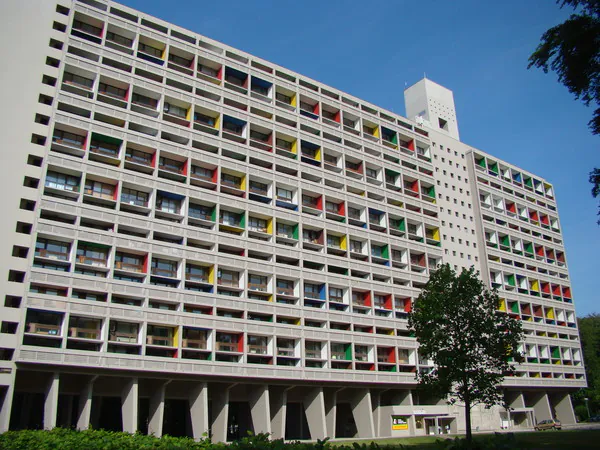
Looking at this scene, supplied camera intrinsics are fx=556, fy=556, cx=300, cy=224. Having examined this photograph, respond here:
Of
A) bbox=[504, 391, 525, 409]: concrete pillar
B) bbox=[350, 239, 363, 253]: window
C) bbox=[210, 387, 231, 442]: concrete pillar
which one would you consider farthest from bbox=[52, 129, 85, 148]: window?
bbox=[504, 391, 525, 409]: concrete pillar

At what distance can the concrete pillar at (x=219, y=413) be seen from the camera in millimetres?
48938

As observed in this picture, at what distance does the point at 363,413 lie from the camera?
5750 centimetres

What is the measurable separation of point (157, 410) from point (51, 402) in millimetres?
8517

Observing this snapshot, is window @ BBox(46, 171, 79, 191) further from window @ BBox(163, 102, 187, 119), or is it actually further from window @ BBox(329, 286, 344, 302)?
window @ BBox(329, 286, 344, 302)

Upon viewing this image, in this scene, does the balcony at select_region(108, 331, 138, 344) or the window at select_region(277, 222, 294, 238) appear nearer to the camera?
the balcony at select_region(108, 331, 138, 344)

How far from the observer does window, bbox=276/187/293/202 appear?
5775cm

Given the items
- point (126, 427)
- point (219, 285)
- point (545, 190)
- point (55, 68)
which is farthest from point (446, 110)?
point (126, 427)

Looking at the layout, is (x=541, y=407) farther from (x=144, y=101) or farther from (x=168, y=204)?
(x=144, y=101)

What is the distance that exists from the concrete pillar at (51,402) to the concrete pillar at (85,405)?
2310 millimetres

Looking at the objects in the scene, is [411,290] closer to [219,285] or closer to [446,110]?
[219,285]

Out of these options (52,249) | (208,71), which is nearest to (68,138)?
(52,249)

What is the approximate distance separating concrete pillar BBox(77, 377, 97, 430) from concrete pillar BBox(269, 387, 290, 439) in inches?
667

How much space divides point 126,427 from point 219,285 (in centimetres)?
1370

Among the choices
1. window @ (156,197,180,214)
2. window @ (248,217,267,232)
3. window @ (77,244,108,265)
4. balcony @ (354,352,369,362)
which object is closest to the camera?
window @ (77,244,108,265)
